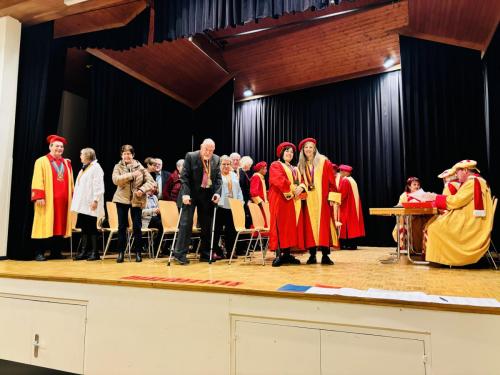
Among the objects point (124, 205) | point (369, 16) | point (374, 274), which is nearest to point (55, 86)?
point (124, 205)

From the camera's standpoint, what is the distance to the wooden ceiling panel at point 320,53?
7.26m

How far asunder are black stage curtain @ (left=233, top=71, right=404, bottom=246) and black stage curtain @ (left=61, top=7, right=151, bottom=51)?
4313mm

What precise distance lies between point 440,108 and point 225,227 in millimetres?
4505

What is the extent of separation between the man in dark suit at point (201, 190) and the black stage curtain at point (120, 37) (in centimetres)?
226

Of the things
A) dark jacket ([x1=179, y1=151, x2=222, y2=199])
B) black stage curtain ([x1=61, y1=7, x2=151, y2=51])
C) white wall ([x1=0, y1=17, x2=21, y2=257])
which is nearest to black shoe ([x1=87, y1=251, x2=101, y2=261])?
white wall ([x1=0, y1=17, x2=21, y2=257])

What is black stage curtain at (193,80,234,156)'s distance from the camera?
9.25 m

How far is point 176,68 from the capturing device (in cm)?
820

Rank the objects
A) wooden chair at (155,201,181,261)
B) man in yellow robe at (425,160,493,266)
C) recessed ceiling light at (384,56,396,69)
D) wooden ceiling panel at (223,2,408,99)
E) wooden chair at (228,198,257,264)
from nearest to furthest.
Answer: man in yellow robe at (425,160,493,266) → wooden chair at (228,198,257,264) → wooden chair at (155,201,181,261) → wooden ceiling panel at (223,2,408,99) → recessed ceiling light at (384,56,396,69)

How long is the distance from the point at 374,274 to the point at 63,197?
13.1 ft

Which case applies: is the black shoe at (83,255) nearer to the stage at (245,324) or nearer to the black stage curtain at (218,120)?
the stage at (245,324)

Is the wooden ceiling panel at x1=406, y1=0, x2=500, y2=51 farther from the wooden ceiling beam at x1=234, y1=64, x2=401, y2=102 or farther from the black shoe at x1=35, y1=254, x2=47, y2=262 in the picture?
the black shoe at x1=35, y1=254, x2=47, y2=262

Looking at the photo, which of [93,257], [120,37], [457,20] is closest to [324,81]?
[457,20]

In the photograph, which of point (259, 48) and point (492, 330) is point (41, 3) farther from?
point (492, 330)

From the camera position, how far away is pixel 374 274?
11.3 ft
